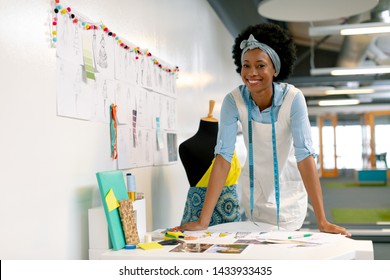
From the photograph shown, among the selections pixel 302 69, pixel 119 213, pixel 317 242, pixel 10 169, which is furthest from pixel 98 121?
pixel 302 69

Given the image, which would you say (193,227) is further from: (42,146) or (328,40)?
(328,40)

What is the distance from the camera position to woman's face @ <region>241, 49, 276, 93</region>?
228 cm

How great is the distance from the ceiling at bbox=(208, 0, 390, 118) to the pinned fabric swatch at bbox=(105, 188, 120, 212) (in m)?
2.50

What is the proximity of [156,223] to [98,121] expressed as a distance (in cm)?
110

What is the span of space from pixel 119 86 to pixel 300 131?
36.4 inches

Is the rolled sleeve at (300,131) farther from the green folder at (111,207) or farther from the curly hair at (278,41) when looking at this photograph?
the green folder at (111,207)

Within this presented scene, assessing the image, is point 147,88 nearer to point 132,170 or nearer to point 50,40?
point 132,170

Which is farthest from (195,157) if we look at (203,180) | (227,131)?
(227,131)

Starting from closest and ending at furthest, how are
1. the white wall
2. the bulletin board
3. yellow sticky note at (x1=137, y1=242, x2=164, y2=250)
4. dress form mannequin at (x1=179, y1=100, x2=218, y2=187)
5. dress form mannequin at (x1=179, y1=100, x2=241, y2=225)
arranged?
the white wall
yellow sticky note at (x1=137, y1=242, x2=164, y2=250)
the bulletin board
dress form mannequin at (x1=179, y1=100, x2=241, y2=225)
dress form mannequin at (x1=179, y1=100, x2=218, y2=187)

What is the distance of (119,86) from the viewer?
104 inches

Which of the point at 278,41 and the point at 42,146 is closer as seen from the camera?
the point at 42,146

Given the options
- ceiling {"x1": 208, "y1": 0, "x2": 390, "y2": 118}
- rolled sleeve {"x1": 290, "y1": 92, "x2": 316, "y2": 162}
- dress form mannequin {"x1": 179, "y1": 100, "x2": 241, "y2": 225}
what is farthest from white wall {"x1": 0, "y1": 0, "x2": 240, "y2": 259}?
ceiling {"x1": 208, "y1": 0, "x2": 390, "y2": 118}

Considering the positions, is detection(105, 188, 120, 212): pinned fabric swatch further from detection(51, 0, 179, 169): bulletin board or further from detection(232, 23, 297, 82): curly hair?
detection(232, 23, 297, 82): curly hair

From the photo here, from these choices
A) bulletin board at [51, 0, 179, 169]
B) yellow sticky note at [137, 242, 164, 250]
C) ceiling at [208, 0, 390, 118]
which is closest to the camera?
yellow sticky note at [137, 242, 164, 250]
